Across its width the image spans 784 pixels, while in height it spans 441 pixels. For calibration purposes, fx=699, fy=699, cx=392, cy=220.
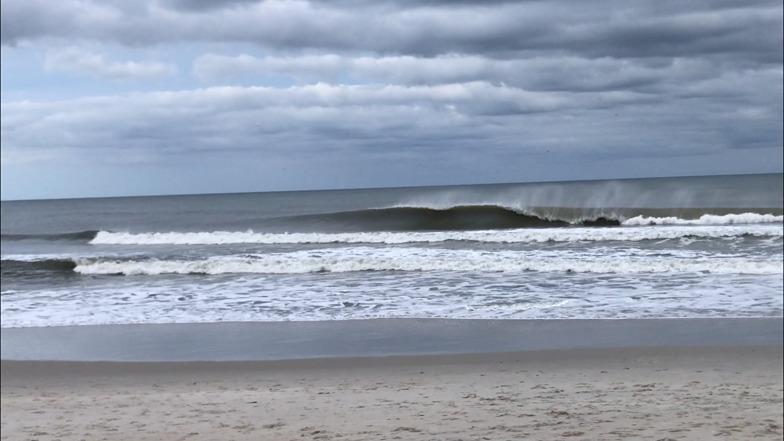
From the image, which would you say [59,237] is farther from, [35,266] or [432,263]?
[432,263]

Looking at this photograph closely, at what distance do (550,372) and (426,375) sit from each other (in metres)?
1.29

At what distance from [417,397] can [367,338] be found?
116 inches

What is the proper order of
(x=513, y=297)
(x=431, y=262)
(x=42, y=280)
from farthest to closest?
(x=42, y=280), (x=431, y=262), (x=513, y=297)

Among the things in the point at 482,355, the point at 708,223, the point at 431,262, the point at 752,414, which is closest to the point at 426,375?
the point at 482,355

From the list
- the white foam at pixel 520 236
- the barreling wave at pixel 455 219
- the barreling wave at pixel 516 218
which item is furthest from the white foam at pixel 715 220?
the barreling wave at pixel 455 219

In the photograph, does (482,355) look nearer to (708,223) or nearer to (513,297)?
(513,297)

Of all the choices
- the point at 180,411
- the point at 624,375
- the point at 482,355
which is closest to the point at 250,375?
the point at 180,411

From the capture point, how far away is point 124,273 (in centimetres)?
1802

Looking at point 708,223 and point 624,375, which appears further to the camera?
point 708,223

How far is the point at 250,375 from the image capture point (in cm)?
770

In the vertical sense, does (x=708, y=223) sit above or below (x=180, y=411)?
above

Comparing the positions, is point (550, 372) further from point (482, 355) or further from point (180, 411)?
point (180, 411)

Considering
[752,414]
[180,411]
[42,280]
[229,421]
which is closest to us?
[752,414]

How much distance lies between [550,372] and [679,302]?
4495 millimetres
